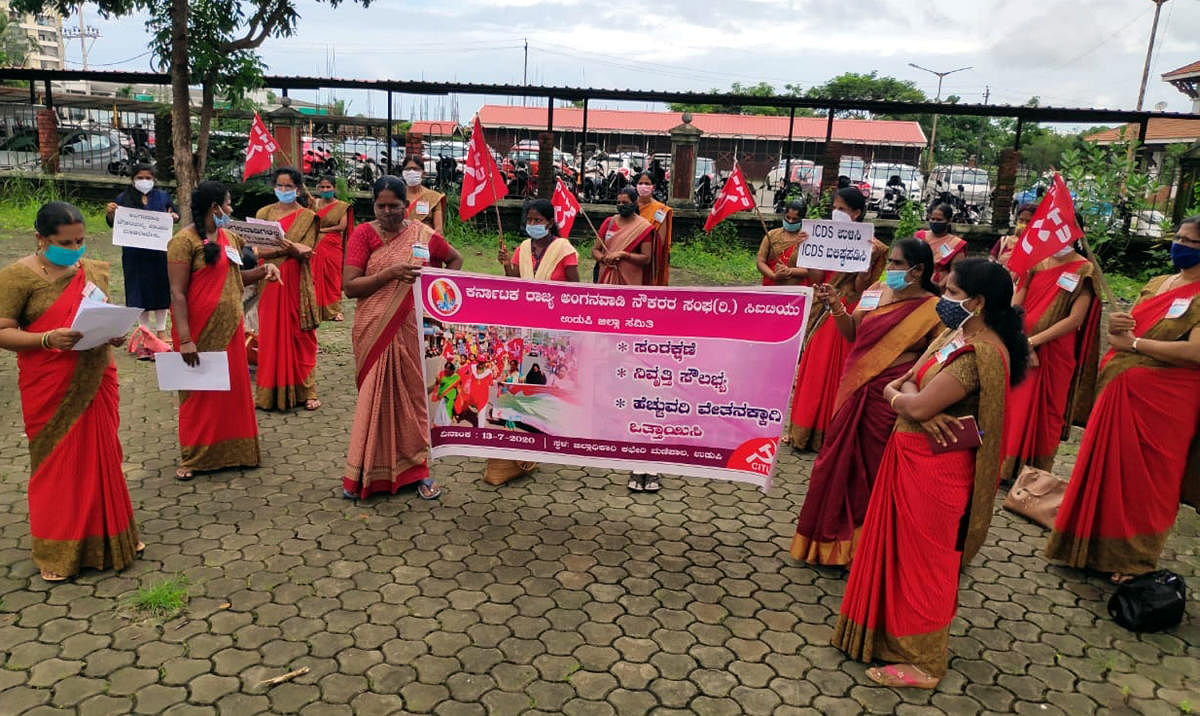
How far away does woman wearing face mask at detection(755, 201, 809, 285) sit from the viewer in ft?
22.0

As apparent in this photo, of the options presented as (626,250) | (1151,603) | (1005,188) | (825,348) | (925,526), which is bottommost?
(1151,603)

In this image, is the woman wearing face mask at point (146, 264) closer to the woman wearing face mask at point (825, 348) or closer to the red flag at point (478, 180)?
the red flag at point (478, 180)

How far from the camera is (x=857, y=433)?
13.9ft

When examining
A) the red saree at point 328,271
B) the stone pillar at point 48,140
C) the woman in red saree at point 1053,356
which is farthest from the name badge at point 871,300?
the stone pillar at point 48,140

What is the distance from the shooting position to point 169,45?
37.2 feet

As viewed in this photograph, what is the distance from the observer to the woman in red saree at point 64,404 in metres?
3.73

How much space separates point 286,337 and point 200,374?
5.70 ft

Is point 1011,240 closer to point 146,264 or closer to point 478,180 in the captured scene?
point 478,180

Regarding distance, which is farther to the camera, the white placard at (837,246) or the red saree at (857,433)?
the white placard at (837,246)

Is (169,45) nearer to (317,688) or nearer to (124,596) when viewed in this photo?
(124,596)

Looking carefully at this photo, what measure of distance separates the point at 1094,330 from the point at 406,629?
4795 millimetres

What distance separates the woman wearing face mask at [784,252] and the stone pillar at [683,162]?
28.8ft

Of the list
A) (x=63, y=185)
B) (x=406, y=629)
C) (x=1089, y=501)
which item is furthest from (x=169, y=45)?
(x=1089, y=501)

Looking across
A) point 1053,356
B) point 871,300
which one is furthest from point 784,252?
point 871,300
